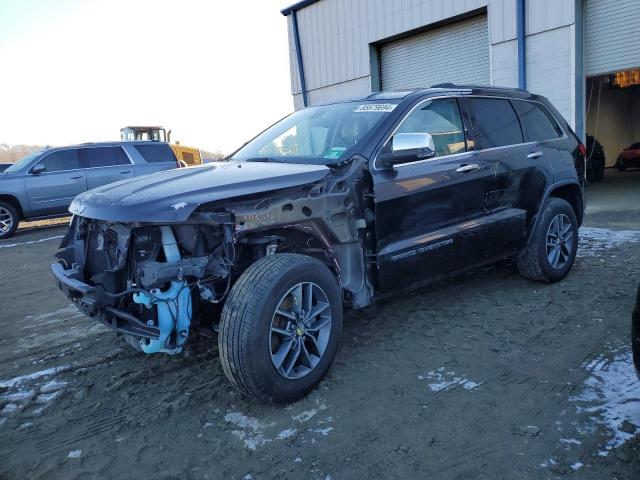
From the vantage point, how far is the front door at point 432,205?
350 cm

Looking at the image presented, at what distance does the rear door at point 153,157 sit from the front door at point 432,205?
9.24 m

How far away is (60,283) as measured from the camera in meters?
3.33

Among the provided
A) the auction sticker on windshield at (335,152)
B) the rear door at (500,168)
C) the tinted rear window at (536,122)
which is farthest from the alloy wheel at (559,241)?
the auction sticker on windshield at (335,152)

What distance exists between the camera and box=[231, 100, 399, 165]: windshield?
12.0ft

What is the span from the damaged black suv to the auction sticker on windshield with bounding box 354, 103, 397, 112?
0.04 feet

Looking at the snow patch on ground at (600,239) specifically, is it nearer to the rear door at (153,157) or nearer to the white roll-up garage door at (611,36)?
the white roll-up garage door at (611,36)

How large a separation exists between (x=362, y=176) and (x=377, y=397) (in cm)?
143

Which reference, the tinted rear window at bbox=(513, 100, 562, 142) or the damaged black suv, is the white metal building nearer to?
the tinted rear window at bbox=(513, 100, 562, 142)

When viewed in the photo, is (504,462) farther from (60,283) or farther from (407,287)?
(60,283)

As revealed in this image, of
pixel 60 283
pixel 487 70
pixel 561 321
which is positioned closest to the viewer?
pixel 60 283

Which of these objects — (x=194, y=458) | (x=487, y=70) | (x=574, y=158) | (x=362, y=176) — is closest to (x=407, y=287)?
(x=362, y=176)

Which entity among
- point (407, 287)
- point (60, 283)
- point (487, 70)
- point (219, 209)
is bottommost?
point (407, 287)

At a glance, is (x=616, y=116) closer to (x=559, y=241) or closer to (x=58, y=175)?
(x=559, y=241)

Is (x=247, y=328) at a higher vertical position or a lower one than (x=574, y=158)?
lower
